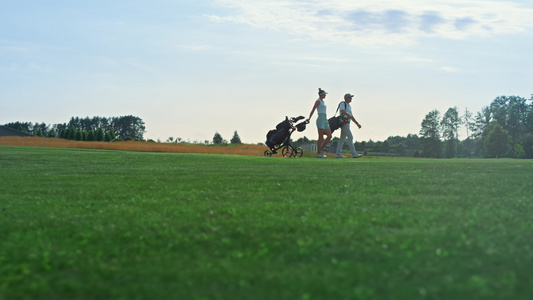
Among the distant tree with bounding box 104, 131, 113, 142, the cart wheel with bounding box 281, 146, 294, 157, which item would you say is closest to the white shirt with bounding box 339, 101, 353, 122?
the cart wheel with bounding box 281, 146, 294, 157

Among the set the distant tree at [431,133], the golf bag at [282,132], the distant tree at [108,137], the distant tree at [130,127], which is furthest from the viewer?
the distant tree at [130,127]

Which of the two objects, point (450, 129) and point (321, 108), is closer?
point (321, 108)

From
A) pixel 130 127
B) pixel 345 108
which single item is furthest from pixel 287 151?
pixel 130 127

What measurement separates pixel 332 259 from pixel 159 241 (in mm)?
2075

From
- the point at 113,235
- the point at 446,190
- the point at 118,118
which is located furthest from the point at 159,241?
the point at 118,118

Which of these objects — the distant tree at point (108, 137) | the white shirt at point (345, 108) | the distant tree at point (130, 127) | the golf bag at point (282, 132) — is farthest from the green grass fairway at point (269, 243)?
Answer: the distant tree at point (130, 127)

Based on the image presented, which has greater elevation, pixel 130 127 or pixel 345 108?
pixel 130 127

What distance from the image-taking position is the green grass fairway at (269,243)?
168 inches

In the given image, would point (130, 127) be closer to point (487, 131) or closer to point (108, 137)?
point (108, 137)

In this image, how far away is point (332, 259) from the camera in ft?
16.4

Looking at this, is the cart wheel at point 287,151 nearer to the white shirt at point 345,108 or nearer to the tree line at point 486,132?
the white shirt at point 345,108

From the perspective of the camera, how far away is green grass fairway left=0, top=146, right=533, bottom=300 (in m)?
4.27

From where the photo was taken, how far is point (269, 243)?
5652 mm

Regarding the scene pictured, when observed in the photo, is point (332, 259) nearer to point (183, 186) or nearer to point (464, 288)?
point (464, 288)
